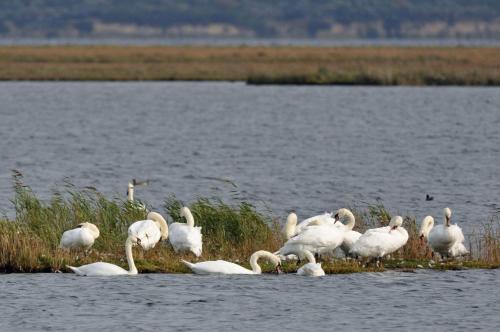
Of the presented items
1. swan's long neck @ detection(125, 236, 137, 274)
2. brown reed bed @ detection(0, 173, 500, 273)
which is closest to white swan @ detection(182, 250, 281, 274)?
brown reed bed @ detection(0, 173, 500, 273)

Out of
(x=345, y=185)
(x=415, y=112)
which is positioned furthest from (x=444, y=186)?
Result: (x=415, y=112)

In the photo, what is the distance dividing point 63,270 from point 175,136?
3853 cm

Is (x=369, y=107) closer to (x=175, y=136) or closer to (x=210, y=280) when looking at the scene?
(x=175, y=136)

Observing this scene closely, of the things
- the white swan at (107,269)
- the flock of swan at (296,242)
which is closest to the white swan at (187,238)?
the flock of swan at (296,242)

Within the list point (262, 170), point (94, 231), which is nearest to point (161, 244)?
point (94, 231)

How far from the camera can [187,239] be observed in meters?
21.3

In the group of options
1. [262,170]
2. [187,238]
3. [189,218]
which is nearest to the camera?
[187,238]

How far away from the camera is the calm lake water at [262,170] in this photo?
18.8 metres

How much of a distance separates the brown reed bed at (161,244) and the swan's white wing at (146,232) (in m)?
0.23

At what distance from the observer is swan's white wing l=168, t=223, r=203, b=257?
21359 mm

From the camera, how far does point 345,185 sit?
37.7 metres

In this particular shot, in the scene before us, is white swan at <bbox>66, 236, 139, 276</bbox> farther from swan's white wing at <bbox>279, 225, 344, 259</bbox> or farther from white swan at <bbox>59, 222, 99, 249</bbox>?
swan's white wing at <bbox>279, 225, 344, 259</bbox>

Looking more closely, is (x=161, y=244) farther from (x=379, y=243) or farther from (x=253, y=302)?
(x=379, y=243)

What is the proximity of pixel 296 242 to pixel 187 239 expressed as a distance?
185 cm
